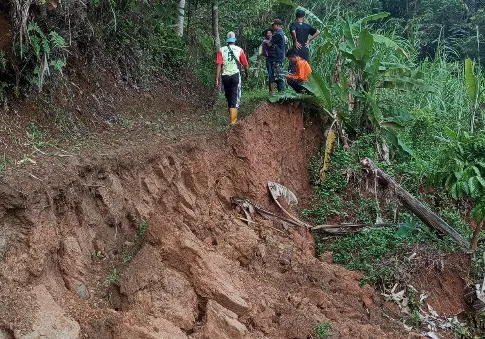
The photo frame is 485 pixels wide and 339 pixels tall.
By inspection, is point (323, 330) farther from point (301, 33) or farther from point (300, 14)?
point (300, 14)

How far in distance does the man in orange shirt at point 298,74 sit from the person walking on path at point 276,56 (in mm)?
277

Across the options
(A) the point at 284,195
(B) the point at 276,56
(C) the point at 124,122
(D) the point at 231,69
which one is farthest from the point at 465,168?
(C) the point at 124,122

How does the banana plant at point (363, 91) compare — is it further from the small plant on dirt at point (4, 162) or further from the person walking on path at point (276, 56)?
the small plant on dirt at point (4, 162)

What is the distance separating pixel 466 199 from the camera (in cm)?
856

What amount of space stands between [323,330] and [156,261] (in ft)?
5.69

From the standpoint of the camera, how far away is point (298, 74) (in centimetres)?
916

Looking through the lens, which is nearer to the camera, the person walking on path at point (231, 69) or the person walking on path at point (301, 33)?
the person walking on path at point (231, 69)

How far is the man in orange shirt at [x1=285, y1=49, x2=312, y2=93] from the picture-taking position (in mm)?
9141

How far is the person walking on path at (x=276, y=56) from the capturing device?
9.55 metres

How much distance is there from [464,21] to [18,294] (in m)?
24.1

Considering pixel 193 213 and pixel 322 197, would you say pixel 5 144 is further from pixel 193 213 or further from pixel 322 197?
pixel 322 197

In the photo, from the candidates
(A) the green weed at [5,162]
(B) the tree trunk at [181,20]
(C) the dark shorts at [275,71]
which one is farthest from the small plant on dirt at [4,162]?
(B) the tree trunk at [181,20]

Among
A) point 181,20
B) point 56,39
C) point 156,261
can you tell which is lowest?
point 156,261

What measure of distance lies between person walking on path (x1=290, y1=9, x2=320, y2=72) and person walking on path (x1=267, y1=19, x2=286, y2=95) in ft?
0.68
